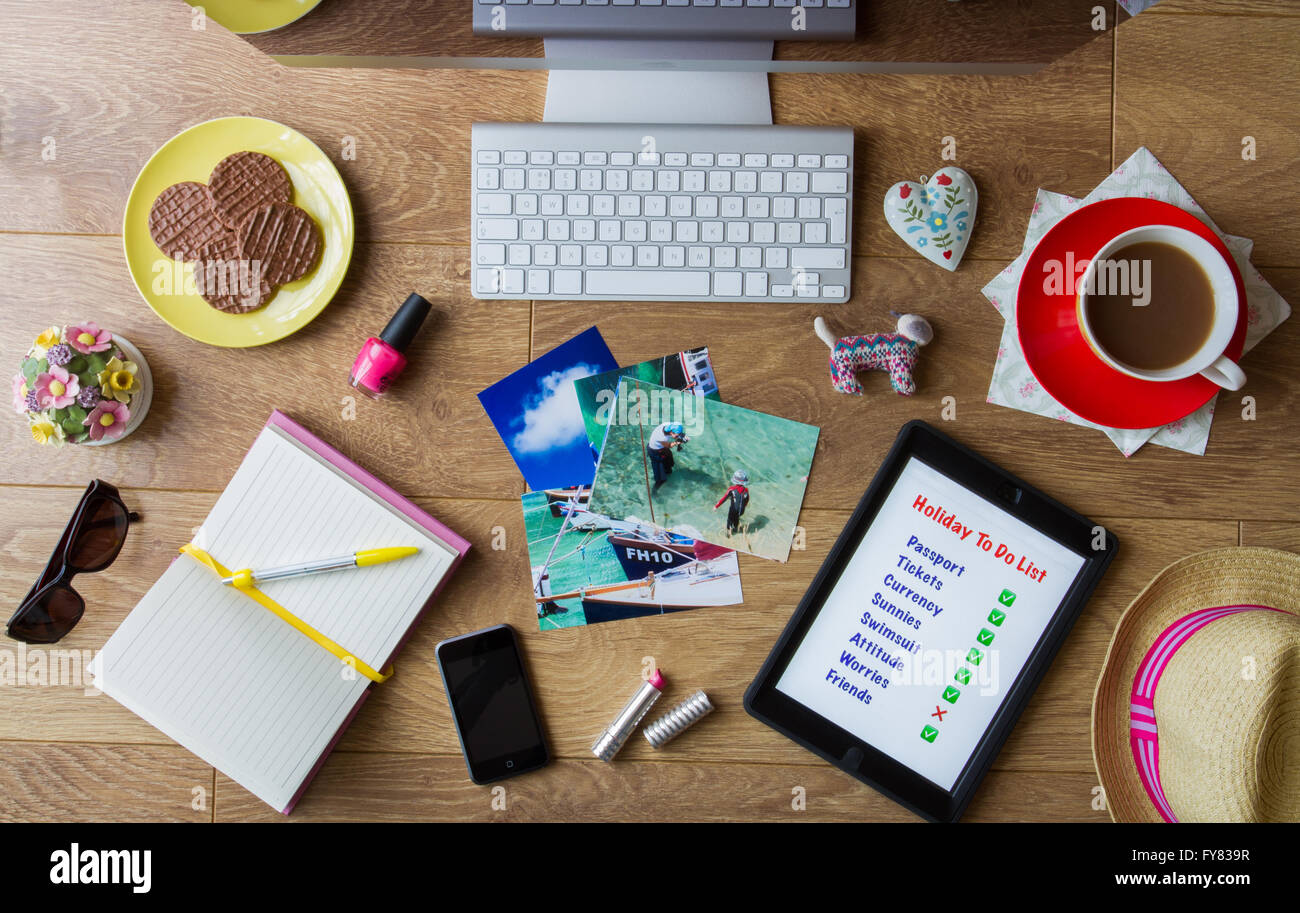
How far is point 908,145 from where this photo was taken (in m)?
0.86

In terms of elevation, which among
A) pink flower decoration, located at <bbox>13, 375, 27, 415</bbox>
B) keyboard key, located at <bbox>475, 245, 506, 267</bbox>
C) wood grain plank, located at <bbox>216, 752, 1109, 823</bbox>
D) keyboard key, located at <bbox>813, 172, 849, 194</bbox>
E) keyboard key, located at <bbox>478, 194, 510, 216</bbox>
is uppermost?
keyboard key, located at <bbox>813, 172, 849, 194</bbox>

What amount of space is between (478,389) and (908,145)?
1.77 feet

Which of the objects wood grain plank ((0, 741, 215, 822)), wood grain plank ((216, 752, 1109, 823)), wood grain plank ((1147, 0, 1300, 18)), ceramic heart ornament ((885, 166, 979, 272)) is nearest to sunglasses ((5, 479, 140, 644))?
wood grain plank ((0, 741, 215, 822))

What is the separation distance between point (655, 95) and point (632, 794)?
2.45 ft

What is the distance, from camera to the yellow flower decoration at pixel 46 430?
77 cm

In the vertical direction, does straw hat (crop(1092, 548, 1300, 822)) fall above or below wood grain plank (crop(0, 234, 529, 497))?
below

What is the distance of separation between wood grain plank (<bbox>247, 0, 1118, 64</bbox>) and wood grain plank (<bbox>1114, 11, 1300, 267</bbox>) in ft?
0.40

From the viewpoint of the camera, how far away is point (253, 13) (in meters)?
0.77

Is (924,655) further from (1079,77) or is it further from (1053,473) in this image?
(1079,77)

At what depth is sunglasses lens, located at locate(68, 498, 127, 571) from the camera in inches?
32.3

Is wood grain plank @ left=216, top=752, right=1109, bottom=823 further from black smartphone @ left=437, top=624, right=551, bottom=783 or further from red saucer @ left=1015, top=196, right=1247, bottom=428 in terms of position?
red saucer @ left=1015, top=196, right=1247, bottom=428

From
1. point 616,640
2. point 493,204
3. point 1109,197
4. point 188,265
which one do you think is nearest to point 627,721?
point 616,640

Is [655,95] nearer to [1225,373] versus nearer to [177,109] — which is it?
[177,109]

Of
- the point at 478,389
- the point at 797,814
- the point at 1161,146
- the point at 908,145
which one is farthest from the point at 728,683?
the point at 1161,146
